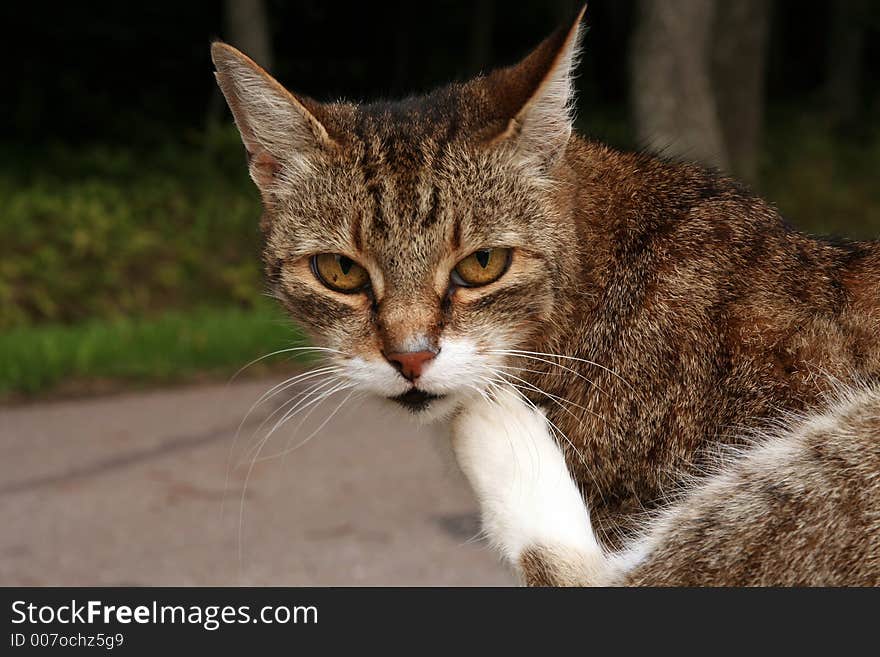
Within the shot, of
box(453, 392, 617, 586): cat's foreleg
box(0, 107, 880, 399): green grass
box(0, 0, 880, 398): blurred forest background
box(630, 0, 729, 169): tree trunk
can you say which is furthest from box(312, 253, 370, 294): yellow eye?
box(630, 0, 729, 169): tree trunk

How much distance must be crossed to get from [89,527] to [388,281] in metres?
3.65

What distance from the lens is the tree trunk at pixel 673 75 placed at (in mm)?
10867

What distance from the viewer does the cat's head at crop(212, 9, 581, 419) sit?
303 centimetres

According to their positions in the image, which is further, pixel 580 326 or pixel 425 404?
pixel 580 326

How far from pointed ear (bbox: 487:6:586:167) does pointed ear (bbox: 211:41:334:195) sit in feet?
1.74

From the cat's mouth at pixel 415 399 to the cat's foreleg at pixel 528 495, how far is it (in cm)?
10

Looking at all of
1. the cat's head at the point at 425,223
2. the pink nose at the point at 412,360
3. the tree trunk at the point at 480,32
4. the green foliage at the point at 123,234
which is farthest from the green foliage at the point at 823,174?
the pink nose at the point at 412,360

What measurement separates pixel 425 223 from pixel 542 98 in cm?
47

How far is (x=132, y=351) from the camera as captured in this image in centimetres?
888

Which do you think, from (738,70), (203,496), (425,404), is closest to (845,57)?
(738,70)

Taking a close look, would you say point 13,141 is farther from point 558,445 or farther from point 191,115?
point 558,445

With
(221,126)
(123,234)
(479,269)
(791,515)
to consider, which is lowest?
(791,515)

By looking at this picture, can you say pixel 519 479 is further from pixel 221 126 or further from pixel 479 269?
pixel 221 126

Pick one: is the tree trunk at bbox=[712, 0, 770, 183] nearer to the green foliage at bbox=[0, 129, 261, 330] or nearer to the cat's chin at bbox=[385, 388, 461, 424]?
the green foliage at bbox=[0, 129, 261, 330]
